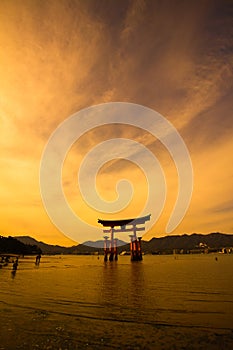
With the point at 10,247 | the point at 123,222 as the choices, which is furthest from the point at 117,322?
the point at 10,247

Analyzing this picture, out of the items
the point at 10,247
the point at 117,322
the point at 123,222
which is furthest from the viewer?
the point at 10,247

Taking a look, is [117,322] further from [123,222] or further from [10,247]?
[10,247]

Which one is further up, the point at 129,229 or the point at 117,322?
the point at 129,229

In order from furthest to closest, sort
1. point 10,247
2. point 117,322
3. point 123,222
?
point 10,247
point 123,222
point 117,322

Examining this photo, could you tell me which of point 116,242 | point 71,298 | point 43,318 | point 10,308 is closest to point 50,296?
point 71,298

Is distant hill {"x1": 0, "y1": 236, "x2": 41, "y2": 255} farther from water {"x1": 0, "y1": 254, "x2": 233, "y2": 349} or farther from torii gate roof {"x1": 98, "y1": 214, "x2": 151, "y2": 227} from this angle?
water {"x1": 0, "y1": 254, "x2": 233, "y2": 349}

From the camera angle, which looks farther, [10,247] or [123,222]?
[10,247]

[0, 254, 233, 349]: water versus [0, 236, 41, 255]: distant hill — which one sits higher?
[0, 236, 41, 255]: distant hill

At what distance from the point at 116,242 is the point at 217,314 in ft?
145

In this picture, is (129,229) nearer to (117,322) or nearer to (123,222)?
(123,222)

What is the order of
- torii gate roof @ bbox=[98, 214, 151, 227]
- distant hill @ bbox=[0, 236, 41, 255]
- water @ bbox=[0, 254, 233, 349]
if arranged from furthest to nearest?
distant hill @ bbox=[0, 236, 41, 255], torii gate roof @ bbox=[98, 214, 151, 227], water @ bbox=[0, 254, 233, 349]

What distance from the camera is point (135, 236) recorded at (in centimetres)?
4688

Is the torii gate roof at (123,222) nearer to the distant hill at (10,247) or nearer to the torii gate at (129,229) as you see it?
the torii gate at (129,229)

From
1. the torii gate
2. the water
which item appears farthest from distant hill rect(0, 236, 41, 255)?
the water
